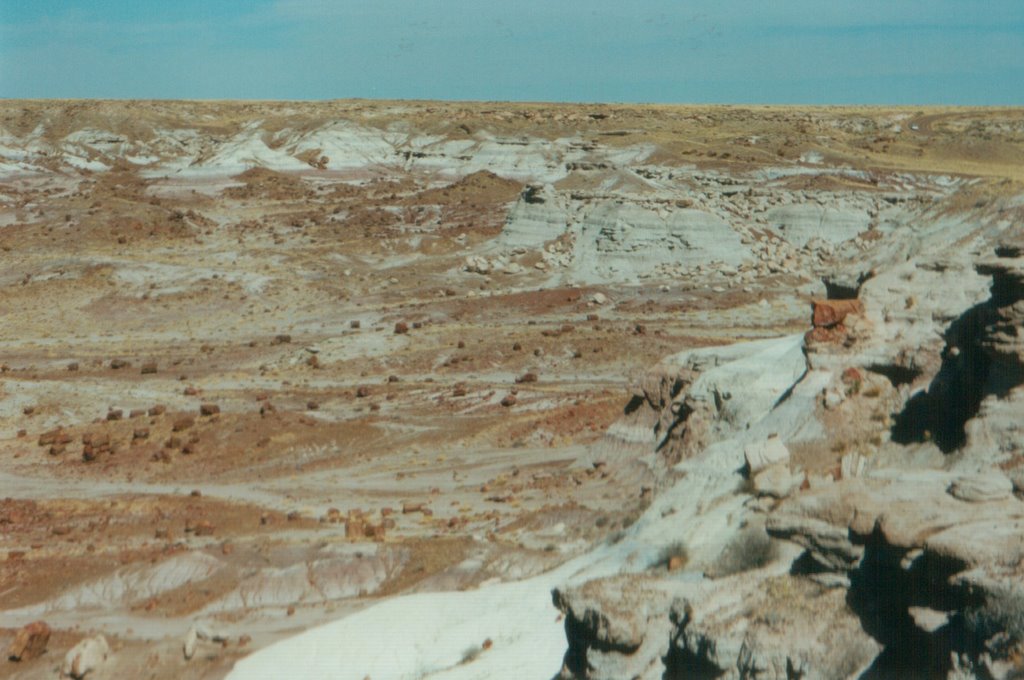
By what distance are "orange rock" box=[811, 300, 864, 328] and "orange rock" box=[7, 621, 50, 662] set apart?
12536 millimetres

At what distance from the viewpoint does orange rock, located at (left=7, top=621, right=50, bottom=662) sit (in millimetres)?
17219

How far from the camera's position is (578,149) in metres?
74.4

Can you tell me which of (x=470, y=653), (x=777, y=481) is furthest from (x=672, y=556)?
(x=470, y=653)

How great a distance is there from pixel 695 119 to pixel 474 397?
86275 mm

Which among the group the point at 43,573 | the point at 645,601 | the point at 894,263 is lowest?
the point at 43,573

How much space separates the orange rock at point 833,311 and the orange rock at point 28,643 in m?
12.5

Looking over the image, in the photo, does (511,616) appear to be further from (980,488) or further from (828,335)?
(828,335)

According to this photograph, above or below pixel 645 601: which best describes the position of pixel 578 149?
above

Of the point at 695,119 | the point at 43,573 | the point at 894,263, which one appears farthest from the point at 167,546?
the point at 695,119

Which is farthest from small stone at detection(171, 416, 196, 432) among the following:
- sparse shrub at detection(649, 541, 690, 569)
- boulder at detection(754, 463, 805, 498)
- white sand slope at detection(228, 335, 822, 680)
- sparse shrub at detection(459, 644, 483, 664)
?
boulder at detection(754, 463, 805, 498)

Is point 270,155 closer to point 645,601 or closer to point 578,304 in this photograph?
point 578,304

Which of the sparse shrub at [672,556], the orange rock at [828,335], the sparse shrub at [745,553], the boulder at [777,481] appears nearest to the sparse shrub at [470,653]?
the sparse shrub at [672,556]

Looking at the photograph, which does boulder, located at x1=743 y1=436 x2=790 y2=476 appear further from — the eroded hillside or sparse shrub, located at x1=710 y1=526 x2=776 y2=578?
sparse shrub, located at x1=710 y1=526 x2=776 y2=578

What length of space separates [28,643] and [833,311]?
42.5 ft
